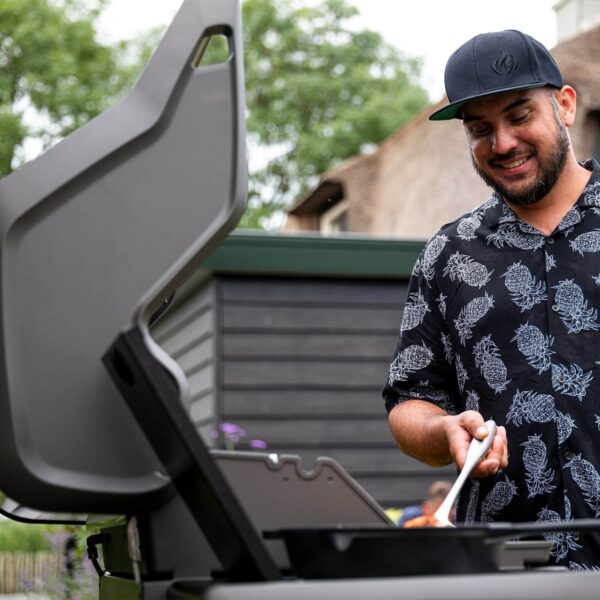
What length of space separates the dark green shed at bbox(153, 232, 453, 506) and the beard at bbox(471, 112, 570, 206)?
6271 millimetres

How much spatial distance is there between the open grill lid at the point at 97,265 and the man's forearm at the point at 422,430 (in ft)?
2.12

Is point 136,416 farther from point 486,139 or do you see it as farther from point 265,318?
point 265,318

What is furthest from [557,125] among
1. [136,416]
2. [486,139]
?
[136,416]

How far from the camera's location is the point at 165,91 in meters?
1.32

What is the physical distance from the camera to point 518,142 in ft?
6.52

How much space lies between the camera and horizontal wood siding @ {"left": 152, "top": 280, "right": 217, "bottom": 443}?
8586 millimetres

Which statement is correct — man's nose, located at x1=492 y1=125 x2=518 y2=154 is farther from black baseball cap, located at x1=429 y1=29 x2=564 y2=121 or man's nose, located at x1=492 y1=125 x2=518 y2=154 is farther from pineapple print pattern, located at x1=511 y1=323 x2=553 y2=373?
pineapple print pattern, located at x1=511 y1=323 x2=553 y2=373

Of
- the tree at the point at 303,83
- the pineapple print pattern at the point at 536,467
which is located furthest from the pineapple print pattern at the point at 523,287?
the tree at the point at 303,83

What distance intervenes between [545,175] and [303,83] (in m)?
22.4

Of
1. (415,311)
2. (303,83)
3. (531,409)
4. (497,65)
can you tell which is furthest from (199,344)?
(303,83)

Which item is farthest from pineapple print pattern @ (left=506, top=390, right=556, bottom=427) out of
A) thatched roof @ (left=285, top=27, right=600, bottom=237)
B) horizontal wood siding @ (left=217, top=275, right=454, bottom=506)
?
thatched roof @ (left=285, top=27, right=600, bottom=237)

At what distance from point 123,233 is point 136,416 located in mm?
198

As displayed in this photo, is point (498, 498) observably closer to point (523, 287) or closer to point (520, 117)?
point (523, 287)

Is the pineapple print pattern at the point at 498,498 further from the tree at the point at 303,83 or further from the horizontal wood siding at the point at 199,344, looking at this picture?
the tree at the point at 303,83
